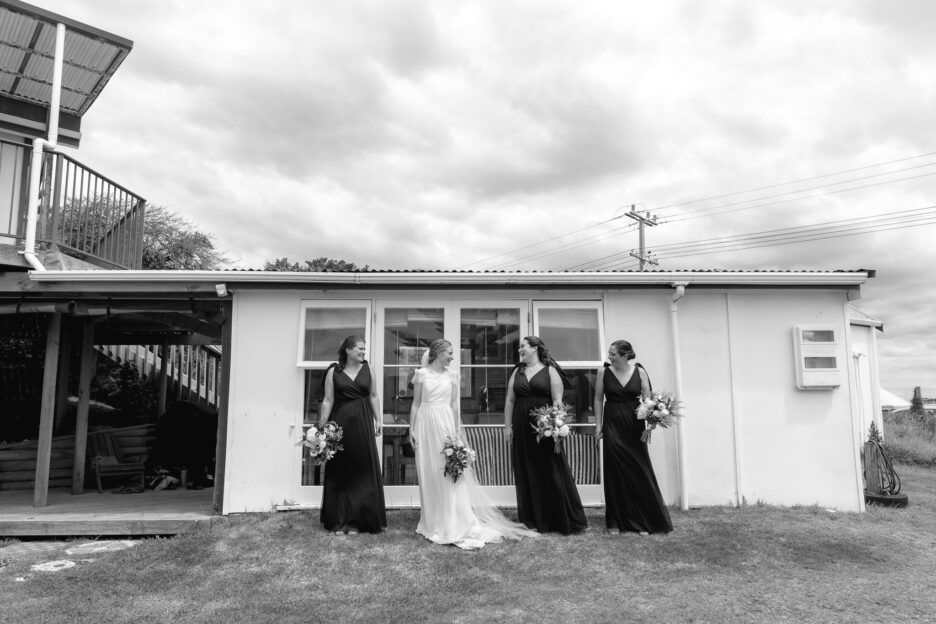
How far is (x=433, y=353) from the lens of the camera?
562 centimetres

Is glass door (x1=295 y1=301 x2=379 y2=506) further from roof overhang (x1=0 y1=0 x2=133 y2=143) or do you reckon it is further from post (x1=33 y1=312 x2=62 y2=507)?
roof overhang (x1=0 y1=0 x2=133 y2=143)

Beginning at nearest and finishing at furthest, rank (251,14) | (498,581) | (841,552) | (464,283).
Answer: (498,581) < (841,552) < (464,283) < (251,14)

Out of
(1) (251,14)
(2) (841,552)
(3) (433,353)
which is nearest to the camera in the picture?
(2) (841,552)

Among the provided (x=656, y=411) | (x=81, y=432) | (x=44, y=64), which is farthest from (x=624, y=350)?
(x=44, y=64)

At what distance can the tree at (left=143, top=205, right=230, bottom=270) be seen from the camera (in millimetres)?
20891

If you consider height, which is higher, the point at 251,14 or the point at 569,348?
the point at 251,14

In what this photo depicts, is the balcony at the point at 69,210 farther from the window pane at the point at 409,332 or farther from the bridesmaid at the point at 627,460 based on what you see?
the bridesmaid at the point at 627,460

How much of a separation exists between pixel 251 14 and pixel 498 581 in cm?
729

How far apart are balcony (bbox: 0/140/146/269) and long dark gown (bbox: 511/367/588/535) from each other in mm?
5505

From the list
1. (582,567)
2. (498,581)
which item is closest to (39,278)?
(498,581)

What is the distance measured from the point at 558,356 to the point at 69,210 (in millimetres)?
6465

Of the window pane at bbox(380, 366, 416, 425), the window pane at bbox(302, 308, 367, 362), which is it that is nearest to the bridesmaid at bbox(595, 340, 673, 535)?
the window pane at bbox(380, 366, 416, 425)

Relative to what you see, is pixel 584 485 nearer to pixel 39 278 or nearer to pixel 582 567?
pixel 582 567

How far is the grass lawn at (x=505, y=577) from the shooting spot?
154 inches
